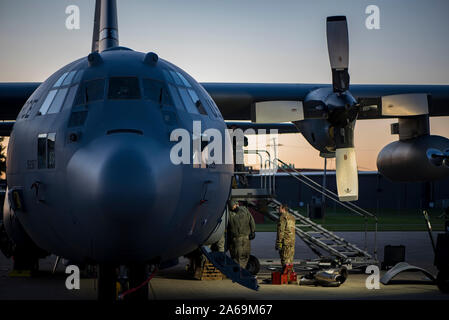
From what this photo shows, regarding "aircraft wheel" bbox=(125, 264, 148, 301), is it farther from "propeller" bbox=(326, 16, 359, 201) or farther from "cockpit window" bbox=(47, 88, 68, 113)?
"propeller" bbox=(326, 16, 359, 201)

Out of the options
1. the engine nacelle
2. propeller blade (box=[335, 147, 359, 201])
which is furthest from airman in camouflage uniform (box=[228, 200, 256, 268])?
the engine nacelle

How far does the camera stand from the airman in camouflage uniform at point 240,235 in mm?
13484

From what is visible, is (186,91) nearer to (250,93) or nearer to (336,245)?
(250,93)

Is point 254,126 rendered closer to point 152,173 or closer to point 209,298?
point 209,298

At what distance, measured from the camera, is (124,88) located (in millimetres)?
6098

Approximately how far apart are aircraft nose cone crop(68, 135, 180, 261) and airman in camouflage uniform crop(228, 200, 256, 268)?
26.9ft

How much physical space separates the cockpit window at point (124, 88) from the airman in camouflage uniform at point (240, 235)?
307 inches

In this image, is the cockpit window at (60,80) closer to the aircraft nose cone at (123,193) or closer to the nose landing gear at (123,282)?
the aircraft nose cone at (123,193)

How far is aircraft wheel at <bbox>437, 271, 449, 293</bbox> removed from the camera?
11.5 m

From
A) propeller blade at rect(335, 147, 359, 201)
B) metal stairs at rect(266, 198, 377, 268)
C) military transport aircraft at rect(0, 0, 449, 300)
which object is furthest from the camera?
metal stairs at rect(266, 198, 377, 268)

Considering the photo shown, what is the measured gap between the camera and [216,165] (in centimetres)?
625

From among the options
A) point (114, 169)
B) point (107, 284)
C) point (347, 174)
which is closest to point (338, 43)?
point (347, 174)

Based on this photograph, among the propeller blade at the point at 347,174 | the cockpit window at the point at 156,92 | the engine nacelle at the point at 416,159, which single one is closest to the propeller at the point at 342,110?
the propeller blade at the point at 347,174
